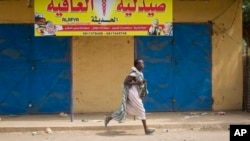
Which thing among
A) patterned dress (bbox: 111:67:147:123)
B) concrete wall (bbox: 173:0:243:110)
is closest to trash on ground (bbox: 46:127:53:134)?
patterned dress (bbox: 111:67:147:123)

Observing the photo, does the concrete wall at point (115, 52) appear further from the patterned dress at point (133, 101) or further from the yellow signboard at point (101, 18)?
the patterned dress at point (133, 101)

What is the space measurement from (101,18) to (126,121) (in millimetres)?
2367

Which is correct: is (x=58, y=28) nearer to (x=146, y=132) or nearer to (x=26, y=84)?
(x=26, y=84)

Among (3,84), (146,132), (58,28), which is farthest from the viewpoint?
(3,84)

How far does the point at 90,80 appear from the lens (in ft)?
39.4

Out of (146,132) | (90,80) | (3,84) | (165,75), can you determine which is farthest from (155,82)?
(3,84)

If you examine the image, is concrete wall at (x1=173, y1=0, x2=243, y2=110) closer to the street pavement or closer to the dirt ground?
the street pavement

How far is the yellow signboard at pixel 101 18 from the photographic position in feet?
34.4

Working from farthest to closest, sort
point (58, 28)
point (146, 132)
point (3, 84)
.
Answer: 1. point (3, 84)
2. point (58, 28)
3. point (146, 132)

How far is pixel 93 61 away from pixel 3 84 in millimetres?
2295

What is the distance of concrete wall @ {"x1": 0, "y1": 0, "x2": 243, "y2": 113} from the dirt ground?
2.10m

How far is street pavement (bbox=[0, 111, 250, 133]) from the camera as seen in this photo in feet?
33.2

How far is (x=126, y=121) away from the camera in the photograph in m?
10.7

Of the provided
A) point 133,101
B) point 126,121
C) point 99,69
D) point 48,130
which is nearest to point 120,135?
point 133,101
